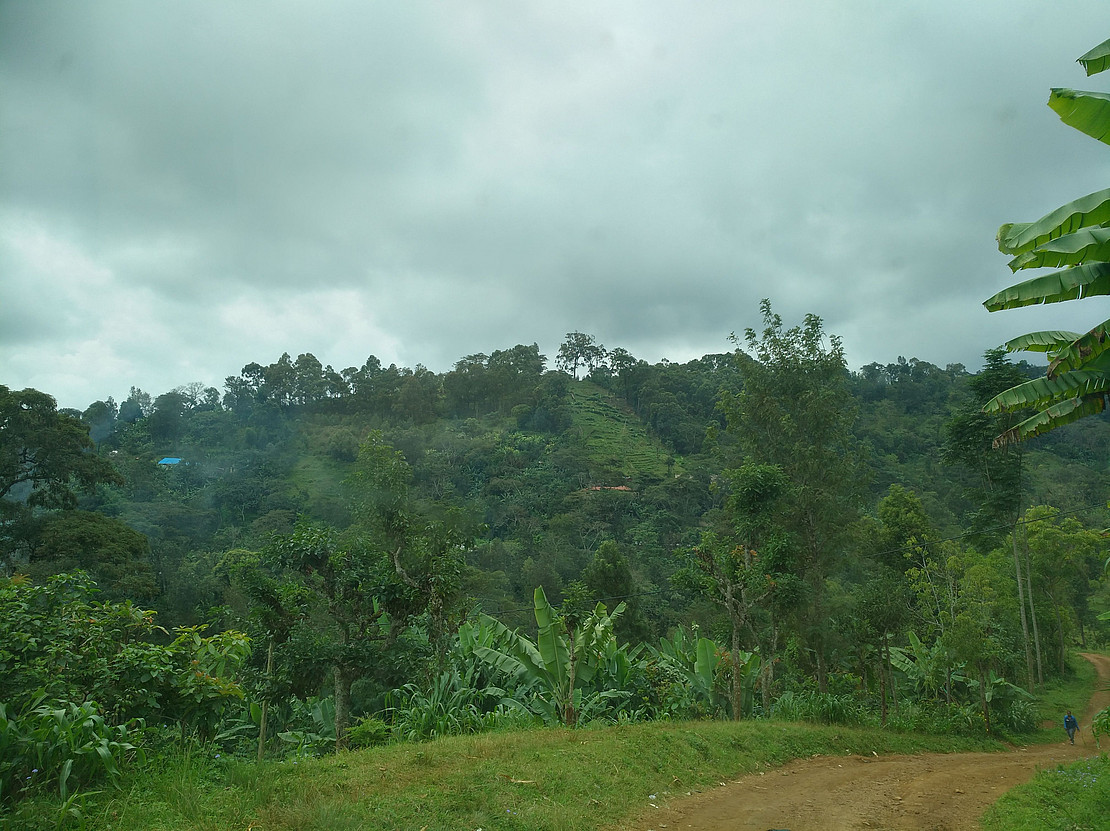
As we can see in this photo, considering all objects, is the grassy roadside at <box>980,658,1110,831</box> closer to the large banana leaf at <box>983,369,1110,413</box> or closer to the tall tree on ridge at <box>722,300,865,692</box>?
the large banana leaf at <box>983,369,1110,413</box>

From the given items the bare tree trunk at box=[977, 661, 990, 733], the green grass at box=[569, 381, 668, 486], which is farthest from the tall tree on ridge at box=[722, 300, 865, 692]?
the green grass at box=[569, 381, 668, 486]

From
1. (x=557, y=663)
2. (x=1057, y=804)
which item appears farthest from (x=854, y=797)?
(x=557, y=663)

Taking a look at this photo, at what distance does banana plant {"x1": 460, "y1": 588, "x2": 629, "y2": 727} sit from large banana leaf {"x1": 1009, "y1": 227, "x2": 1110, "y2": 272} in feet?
26.9

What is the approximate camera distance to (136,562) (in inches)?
995

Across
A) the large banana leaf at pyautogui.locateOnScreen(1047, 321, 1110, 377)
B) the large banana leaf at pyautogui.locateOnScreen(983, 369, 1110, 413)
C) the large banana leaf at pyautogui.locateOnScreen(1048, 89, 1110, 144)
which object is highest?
the large banana leaf at pyautogui.locateOnScreen(1048, 89, 1110, 144)

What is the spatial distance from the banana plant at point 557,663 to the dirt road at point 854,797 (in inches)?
130

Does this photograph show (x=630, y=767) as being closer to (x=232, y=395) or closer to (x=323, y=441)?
(x=323, y=441)

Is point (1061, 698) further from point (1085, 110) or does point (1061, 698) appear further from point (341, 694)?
point (341, 694)

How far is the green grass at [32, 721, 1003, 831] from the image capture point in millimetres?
4922

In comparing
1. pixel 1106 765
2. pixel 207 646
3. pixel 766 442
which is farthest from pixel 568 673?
pixel 766 442

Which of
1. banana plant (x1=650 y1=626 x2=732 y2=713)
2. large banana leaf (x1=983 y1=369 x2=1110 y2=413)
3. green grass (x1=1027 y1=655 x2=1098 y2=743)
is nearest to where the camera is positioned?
large banana leaf (x1=983 y1=369 x2=1110 y2=413)

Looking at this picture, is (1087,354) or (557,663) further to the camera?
(557,663)

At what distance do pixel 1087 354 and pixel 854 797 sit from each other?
6130 mm

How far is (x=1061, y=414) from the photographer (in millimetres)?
8828
